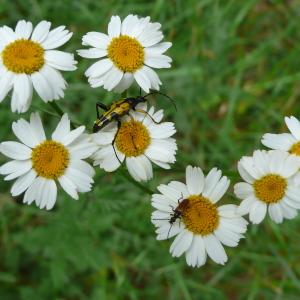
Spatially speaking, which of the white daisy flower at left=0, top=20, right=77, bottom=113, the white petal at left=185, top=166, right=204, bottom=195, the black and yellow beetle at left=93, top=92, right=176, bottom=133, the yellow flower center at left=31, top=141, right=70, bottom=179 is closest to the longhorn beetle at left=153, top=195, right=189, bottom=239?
the white petal at left=185, top=166, right=204, bottom=195

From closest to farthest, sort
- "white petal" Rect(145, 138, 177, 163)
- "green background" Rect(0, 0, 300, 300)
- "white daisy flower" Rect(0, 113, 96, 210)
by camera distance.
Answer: "white daisy flower" Rect(0, 113, 96, 210)
"white petal" Rect(145, 138, 177, 163)
"green background" Rect(0, 0, 300, 300)

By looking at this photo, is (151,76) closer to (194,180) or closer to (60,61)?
(60,61)

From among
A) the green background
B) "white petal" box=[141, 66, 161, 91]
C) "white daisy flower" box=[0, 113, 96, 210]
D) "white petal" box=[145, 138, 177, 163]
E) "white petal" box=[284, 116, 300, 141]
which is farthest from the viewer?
the green background

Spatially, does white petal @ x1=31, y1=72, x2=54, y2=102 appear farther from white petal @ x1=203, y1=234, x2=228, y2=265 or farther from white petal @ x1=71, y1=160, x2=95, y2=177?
white petal @ x1=203, y1=234, x2=228, y2=265

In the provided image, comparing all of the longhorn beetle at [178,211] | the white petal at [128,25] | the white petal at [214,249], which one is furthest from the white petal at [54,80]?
the white petal at [214,249]

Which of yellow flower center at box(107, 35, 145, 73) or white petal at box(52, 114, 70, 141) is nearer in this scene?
white petal at box(52, 114, 70, 141)

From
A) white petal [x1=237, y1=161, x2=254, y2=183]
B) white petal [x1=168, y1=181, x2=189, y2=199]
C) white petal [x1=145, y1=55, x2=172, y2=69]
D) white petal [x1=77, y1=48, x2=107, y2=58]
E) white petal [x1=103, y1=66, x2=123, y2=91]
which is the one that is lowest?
white petal [x1=168, y1=181, x2=189, y2=199]

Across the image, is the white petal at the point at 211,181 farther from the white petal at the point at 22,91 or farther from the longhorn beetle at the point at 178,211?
the white petal at the point at 22,91

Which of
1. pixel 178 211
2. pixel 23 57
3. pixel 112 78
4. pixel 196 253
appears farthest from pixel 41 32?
pixel 196 253
